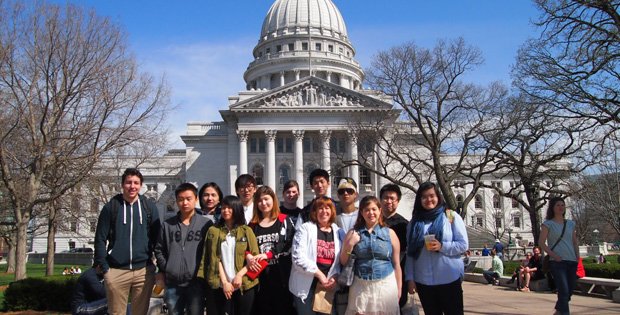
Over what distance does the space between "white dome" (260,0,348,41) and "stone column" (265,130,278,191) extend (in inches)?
1193

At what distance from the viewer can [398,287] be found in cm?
719

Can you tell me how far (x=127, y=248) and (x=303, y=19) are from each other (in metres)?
85.5

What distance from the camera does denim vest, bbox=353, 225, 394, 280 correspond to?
705 centimetres

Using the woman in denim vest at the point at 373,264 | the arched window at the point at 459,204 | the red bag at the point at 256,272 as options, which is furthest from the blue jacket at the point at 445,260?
the arched window at the point at 459,204

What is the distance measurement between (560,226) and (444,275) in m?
3.42

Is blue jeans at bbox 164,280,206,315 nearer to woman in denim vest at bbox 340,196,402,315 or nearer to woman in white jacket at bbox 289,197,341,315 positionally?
woman in white jacket at bbox 289,197,341,315

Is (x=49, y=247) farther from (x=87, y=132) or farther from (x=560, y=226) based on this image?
(x=560, y=226)

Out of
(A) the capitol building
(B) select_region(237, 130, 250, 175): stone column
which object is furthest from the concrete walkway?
(B) select_region(237, 130, 250, 175): stone column

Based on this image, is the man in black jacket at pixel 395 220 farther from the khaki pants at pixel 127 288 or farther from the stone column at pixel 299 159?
the stone column at pixel 299 159

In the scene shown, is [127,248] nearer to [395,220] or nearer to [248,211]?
[248,211]

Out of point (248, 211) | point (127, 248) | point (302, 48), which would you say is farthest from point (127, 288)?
point (302, 48)

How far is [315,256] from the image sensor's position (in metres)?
7.33

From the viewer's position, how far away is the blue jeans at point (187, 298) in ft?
25.3

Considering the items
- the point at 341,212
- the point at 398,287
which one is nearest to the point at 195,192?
the point at 341,212
